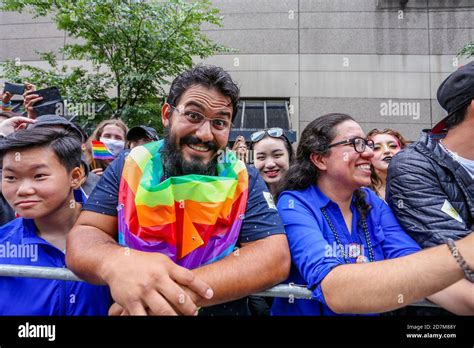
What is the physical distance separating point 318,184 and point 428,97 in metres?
11.4

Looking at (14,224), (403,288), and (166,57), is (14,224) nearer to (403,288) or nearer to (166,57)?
(403,288)

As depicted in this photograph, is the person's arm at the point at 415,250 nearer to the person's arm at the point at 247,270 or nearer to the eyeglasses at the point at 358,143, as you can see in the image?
the eyeglasses at the point at 358,143

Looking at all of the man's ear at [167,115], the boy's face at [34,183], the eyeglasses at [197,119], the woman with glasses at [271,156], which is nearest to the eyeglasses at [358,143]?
the eyeglasses at [197,119]

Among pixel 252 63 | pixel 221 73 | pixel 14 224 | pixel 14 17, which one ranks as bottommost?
pixel 14 224

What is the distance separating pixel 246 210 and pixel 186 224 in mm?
298

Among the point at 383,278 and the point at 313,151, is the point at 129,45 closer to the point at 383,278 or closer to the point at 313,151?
the point at 313,151

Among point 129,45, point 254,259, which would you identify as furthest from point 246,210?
point 129,45

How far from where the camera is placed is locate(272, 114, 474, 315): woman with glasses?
1.46 metres

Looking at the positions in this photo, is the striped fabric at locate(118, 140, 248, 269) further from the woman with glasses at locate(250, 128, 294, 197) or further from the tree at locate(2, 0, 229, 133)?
the tree at locate(2, 0, 229, 133)

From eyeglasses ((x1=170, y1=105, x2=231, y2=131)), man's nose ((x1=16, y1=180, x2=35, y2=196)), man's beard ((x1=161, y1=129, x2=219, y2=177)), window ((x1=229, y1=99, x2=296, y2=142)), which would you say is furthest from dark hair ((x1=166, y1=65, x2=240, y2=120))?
window ((x1=229, y1=99, x2=296, y2=142))

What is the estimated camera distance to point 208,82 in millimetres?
1910

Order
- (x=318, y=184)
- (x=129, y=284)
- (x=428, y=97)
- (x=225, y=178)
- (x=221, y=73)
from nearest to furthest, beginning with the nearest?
1. (x=129, y=284)
2. (x=225, y=178)
3. (x=221, y=73)
4. (x=318, y=184)
5. (x=428, y=97)

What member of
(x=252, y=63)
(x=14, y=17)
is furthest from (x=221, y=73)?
(x=14, y=17)

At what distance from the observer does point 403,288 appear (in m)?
1.46
